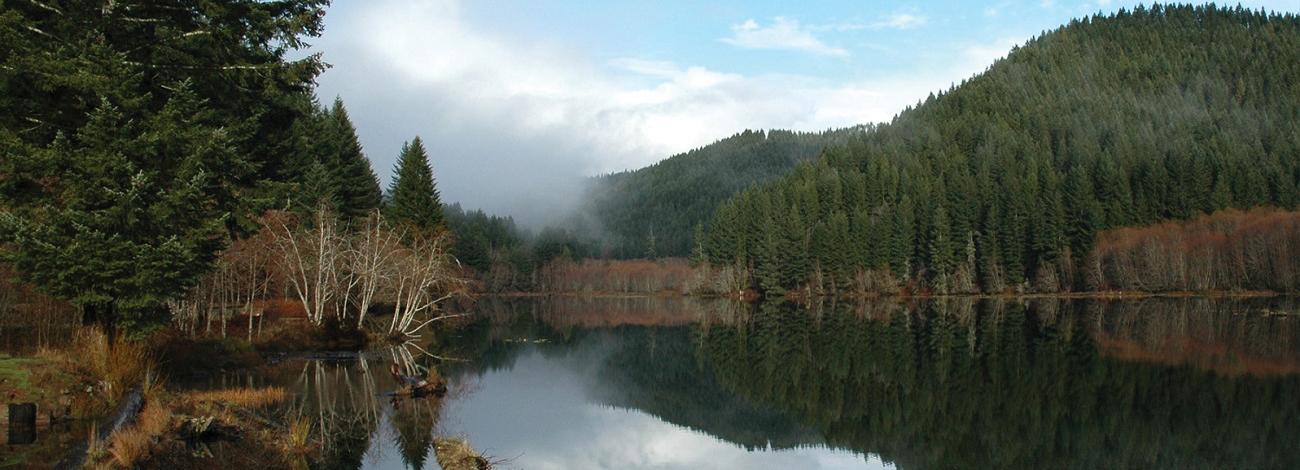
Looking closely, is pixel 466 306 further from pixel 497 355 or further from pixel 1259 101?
pixel 1259 101

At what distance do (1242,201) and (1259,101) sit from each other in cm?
7016

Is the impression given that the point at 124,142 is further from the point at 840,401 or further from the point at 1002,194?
the point at 1002,194

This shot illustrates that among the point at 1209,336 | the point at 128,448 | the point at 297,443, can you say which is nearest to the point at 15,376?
the point at 297,443

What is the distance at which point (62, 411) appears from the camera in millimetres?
15977

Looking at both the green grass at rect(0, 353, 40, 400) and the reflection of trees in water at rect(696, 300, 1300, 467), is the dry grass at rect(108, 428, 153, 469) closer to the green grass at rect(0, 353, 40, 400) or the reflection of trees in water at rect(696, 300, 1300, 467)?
the green grass at rect(0, 353, 40, 400)

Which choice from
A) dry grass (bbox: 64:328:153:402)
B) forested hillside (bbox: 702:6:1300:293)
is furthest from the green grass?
forested hillside (bbox: 702:6:1300:293)

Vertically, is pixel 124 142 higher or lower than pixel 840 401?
higher

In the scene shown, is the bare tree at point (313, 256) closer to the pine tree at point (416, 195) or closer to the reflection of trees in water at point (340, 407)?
the reflection of trees in water at point (340, 407)

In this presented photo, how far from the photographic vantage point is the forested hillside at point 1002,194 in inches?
4929

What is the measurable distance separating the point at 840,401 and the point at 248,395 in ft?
56.5

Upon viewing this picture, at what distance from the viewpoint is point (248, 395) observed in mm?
24000

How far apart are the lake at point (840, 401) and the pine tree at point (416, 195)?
22148mm

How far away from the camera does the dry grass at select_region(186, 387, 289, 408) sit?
73.7 ft

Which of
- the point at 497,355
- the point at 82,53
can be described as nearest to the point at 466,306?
the point at 497,355
